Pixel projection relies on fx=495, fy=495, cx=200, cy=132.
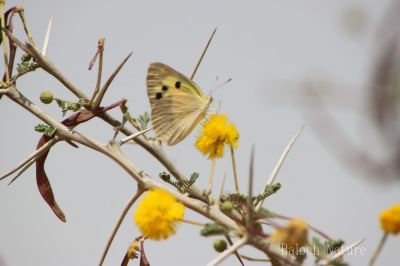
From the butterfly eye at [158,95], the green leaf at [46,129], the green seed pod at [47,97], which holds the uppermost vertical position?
the butterfly eye at [158,95]

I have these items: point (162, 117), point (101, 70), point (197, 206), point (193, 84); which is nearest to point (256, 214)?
point (197, 206)

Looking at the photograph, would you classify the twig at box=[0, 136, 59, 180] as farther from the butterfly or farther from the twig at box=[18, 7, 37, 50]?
the butterfly

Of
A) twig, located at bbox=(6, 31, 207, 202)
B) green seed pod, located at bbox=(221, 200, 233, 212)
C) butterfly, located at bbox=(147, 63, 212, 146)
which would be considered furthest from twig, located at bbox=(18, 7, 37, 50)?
green seed pod, located at bbox=(221, 200, 233, 212)

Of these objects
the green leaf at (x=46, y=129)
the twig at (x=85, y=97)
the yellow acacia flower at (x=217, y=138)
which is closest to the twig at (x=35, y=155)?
the green leaf at (x=46, y=129)

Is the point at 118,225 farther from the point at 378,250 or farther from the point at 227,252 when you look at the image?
the point at 378,250

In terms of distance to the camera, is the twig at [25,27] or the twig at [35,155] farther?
the twig at [25,27]

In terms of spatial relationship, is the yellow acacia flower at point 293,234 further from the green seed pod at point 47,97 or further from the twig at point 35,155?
the green seed pod at point 47,97

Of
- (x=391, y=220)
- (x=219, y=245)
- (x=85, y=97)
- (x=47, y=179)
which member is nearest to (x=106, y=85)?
(x=85, y=97)
